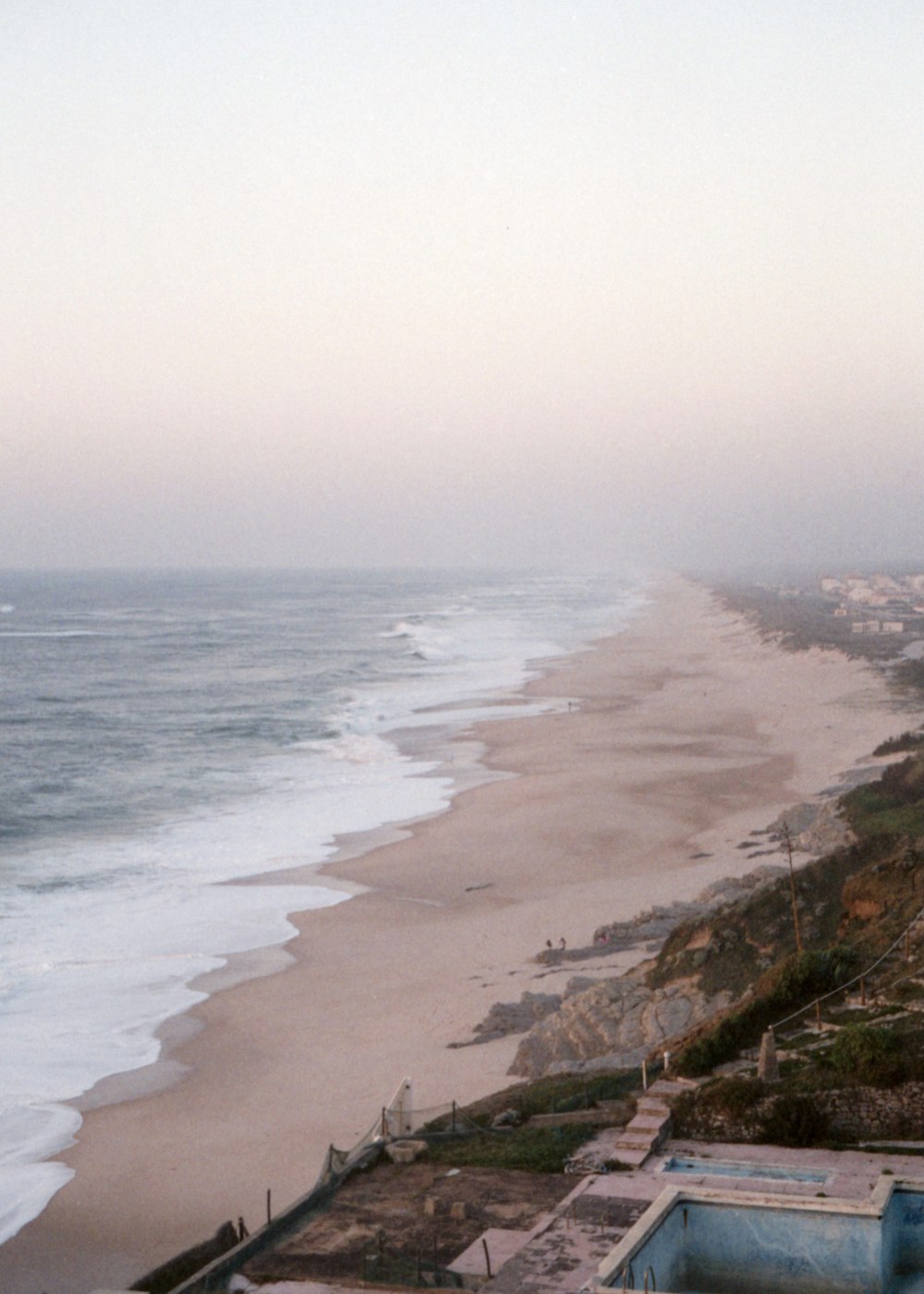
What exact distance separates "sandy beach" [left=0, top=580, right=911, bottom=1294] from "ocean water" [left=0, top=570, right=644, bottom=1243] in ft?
3.60

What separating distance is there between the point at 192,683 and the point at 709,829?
53.7 metres

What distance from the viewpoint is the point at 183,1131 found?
69.9ft

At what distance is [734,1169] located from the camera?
15.1m

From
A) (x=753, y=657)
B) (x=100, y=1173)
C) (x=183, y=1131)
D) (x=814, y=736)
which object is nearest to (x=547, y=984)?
(x=183, y=1131)

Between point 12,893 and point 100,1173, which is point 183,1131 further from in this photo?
point 12,893

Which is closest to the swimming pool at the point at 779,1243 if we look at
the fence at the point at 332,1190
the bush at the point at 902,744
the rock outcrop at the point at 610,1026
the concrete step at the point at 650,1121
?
the fence at the point at 332,1190

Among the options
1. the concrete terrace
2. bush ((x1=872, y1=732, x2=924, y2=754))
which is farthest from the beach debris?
bush ((x1=872, y1=732, x2=924, y2=754))

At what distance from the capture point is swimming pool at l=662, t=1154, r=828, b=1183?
14766 mm

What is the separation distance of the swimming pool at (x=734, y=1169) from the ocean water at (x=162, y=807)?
907cm

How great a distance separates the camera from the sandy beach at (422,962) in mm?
19047

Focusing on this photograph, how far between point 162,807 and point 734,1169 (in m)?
34.5

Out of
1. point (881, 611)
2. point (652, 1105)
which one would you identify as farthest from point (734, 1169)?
point (881, 611)

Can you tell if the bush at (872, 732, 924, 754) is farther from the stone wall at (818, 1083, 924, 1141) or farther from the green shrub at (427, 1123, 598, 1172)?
the green shrub at (427, 1123, 598, 1172)

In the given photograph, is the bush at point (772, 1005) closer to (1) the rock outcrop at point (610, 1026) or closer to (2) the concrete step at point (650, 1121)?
(2) the concrete step at point (650, 1121)
